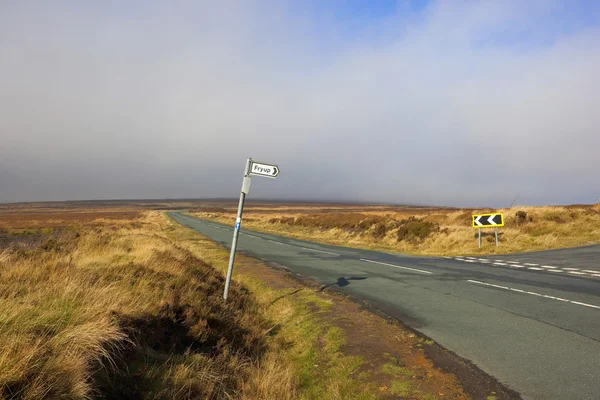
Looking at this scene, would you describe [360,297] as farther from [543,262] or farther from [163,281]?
[543,262]

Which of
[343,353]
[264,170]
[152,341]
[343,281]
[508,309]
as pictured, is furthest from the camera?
[343,281]

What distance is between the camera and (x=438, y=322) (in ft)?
22.8

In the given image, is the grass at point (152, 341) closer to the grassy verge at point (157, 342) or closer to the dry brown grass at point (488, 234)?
the grassy verge at point (157, 342)

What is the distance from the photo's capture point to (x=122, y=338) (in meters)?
4.14

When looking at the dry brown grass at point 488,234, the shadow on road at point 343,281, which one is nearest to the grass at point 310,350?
the shadow on road at point 343,281

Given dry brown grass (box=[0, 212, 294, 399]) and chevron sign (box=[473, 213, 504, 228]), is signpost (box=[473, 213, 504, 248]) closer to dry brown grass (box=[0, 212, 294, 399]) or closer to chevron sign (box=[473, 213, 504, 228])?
chevron sign (box=[473, 213, 504, 228])

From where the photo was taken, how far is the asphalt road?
182 inches

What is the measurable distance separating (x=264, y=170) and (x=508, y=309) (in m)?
5.63

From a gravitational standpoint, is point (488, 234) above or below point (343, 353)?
above

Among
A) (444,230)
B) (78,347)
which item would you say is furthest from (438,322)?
(444,230)

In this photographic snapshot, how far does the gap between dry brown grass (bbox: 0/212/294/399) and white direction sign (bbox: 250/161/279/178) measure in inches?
103

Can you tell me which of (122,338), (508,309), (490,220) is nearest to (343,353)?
(122,338)

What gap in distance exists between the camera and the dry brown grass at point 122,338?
3.17 meters

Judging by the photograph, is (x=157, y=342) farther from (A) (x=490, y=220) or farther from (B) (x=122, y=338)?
(A) (x=490, y=220)
